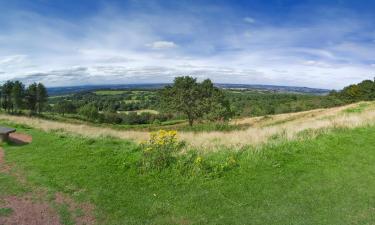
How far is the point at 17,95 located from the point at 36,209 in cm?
7589

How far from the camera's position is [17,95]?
70750 millimetres

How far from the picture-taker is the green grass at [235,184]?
19.4 feet

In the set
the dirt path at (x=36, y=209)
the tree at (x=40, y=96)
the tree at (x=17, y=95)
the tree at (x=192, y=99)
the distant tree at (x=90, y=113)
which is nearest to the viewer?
the dirt path at (x=36, y=209)

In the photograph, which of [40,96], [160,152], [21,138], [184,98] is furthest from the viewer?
[40,96]

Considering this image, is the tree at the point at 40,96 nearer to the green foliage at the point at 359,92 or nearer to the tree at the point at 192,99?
the tree at the point at 192,99

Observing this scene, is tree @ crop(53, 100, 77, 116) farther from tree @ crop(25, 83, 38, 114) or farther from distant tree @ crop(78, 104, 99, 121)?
tree @ crop(25, 83, 38, 114)

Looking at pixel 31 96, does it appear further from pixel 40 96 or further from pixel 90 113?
pixel 90 113

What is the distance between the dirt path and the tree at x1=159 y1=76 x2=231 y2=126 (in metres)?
37.1

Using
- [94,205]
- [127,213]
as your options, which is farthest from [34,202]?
[127,213]

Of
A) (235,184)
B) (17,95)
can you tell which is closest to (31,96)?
(17,95)

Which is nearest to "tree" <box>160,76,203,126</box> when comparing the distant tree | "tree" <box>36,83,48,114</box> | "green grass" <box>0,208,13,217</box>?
"green grass" <box>0,208,13,217</box>

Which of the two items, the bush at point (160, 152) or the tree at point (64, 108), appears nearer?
the bush at point (160, 152)

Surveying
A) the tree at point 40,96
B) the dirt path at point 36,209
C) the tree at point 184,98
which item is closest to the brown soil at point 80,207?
the dirt path at point 36,209

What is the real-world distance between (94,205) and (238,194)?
3383 mm
